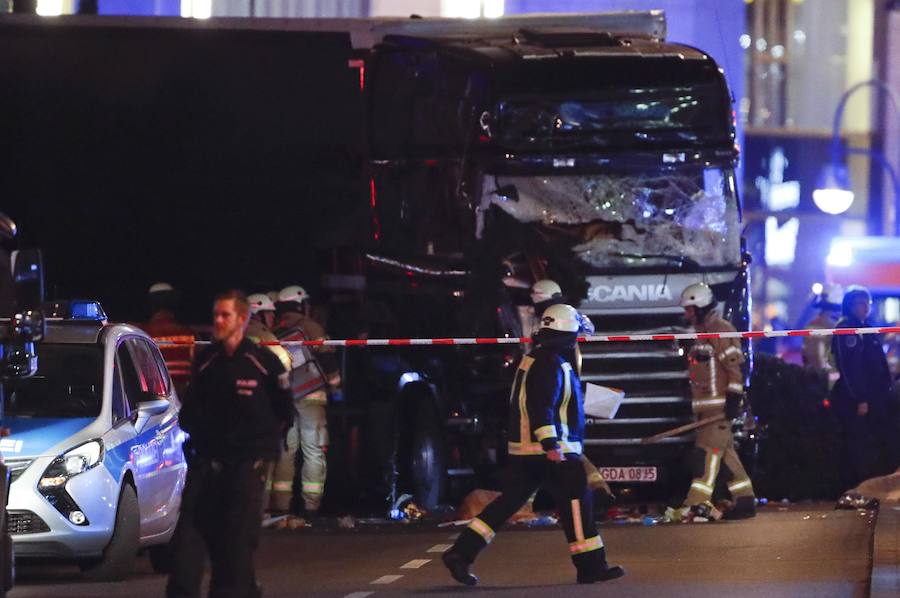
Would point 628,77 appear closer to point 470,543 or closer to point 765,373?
point 765,373

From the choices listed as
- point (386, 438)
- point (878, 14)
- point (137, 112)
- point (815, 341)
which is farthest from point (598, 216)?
point (878, 14)

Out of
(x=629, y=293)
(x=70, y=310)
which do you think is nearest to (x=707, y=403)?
(x=629, y=293)

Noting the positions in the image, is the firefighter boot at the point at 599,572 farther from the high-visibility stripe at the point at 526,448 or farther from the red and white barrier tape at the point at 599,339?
the red and white barrier tape at the point at 599,339

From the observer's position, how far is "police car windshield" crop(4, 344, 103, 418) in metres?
12.7

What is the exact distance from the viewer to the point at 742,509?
16.1 meters

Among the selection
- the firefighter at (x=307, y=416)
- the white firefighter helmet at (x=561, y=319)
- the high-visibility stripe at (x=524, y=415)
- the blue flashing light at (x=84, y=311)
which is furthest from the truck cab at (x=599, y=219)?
the blue flashing light at (x=84, y=311)

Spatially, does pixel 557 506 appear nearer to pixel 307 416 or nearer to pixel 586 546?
pixel 586 546

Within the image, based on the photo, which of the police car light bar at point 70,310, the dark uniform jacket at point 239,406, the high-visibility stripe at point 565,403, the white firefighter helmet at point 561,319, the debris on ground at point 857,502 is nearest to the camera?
the dark uniform jacket at point 239,406

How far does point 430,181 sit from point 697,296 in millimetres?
2549

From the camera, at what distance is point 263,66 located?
1816 cm

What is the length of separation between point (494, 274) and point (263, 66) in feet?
10.7

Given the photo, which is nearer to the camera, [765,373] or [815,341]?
[765,373]

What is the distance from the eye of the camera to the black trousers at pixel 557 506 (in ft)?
39.5

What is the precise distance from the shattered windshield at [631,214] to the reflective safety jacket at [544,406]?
13.3 ft
